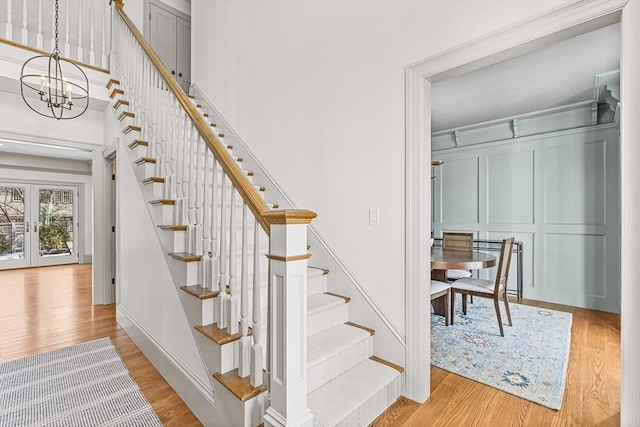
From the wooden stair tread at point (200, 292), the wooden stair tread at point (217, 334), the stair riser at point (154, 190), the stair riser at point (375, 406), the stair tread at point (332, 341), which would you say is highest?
the stair riser at point (154, 190)

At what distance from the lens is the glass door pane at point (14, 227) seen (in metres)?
6.77

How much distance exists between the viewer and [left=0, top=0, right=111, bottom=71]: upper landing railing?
10.2 ft

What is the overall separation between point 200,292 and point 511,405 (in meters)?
2.01

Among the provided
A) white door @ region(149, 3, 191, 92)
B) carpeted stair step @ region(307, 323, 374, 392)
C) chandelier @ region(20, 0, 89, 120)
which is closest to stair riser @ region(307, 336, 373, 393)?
carpeted stair step @ region(307, 323, 374, 392)

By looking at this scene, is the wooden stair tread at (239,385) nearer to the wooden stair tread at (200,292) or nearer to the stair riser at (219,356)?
the stair riser at (219,356)

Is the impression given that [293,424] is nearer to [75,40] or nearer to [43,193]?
[75,40]

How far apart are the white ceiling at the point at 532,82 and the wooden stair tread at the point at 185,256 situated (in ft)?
9.85

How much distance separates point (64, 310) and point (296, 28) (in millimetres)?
4230

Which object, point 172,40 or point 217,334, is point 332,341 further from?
point 172,40

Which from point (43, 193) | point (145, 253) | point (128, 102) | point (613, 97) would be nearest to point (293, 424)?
point (145, 253)

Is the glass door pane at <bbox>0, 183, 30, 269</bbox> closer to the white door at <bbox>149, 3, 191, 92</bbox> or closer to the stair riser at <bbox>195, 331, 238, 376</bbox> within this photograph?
the white door at <bbox>149, 3, 191, 92</bbox>

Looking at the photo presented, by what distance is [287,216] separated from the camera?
124cm

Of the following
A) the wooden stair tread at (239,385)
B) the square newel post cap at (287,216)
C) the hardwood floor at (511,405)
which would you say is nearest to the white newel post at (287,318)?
the square newel post cap at (287,216)

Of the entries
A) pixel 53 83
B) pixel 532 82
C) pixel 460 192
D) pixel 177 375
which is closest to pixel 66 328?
pixel 177 375
